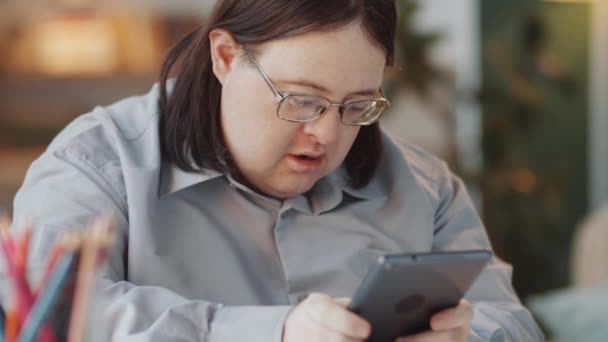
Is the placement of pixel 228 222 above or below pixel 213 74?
below

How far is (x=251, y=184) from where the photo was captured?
1.33 metres

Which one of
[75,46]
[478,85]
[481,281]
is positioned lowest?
[478,85]

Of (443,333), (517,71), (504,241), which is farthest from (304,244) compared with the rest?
(517,71)

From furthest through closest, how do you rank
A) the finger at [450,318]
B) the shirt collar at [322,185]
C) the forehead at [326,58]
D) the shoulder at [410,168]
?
the shoulder at [410,168]
the shirt collar at [322,185]
the forehead at [326,58]
the finger at [450,318]

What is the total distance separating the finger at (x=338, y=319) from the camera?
943mm

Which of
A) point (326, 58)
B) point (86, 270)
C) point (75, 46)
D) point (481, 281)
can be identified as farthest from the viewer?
point (75, 46)

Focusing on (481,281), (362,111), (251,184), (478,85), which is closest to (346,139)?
(362,111)

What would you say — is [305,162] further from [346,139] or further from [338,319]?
[338,319]

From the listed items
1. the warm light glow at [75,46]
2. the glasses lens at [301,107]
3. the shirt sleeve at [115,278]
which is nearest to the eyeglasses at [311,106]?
the glasses lens at [301,107]

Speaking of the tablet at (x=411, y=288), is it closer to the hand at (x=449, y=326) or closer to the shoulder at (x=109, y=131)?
the hand at (x=449, y=326)

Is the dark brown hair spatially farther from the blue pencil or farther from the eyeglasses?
the blue pencil

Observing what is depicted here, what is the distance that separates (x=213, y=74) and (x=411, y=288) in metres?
0.53

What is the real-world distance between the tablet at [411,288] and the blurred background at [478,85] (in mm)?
2854

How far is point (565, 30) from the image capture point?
14.4 ft
